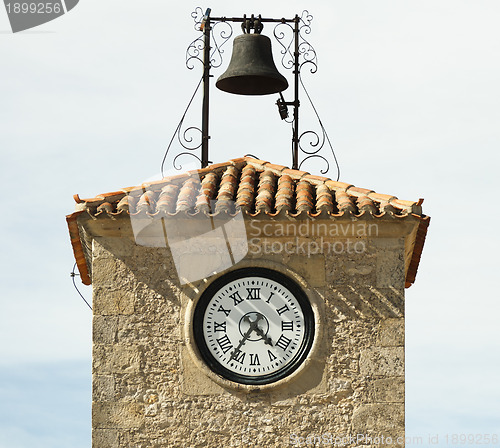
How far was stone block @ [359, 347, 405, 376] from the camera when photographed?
35.3ft

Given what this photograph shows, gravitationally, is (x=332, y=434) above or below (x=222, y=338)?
below

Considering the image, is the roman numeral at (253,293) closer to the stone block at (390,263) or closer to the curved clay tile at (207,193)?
the curved clay tile at (207,193)

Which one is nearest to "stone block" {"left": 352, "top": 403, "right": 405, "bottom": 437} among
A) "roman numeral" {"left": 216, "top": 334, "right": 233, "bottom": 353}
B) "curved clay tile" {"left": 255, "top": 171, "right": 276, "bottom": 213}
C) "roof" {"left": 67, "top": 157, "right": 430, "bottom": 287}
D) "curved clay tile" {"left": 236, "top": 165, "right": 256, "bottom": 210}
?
"roman numeral" {"left": 216, "top": 334, "right": 233, "bottom": 353}

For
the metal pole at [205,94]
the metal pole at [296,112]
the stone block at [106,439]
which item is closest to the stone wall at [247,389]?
the stone block at [106,439]

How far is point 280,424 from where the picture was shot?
10.6 meters

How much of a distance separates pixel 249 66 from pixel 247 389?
327 centimetres

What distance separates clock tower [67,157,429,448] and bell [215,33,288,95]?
64.9 inches

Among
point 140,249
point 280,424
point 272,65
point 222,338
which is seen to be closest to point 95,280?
point 140,249

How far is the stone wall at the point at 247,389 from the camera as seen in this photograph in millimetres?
10617

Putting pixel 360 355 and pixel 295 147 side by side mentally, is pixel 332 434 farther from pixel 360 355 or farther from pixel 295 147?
pixel 295 147

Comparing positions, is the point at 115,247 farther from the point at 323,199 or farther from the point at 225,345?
the point at 323,199

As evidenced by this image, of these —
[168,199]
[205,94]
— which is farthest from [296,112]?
[168,199]

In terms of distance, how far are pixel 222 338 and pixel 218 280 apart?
19.4 inches

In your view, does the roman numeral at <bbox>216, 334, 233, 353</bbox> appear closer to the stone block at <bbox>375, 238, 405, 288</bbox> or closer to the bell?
the stone block at <bbox>375, 238, 405, 288</bbox>
